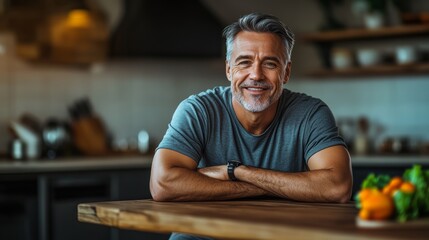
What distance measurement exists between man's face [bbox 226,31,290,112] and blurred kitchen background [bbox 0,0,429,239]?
2.38 meters

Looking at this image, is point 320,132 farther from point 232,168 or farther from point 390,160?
point 390,160

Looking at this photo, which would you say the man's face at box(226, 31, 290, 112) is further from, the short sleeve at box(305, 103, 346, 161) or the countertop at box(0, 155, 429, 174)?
the countertop at box(0, 155, 429, 174)

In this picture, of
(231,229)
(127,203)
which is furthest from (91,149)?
(231,229)

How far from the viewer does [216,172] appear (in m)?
2.81

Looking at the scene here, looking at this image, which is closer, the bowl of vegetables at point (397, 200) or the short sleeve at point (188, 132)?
the bowl of vegetables at point (397, 200)

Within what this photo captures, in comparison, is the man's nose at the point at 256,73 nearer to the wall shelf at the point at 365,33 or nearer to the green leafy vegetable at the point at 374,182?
the green leafy vegetable at the point at 374,182

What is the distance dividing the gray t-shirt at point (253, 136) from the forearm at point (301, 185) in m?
0.21

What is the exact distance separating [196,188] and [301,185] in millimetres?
344

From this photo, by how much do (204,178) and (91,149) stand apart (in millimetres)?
3180

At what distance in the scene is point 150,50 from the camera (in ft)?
19.0

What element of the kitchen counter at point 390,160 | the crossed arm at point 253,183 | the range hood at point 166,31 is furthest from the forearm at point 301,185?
the range hood at point 166,31

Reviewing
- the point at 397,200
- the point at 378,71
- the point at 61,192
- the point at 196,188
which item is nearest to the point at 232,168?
the point at 196,188

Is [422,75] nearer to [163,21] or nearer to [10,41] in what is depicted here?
[163,21]

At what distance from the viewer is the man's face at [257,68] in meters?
2.86
